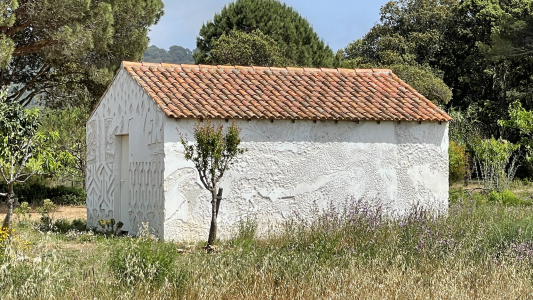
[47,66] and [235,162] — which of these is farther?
[47,66]

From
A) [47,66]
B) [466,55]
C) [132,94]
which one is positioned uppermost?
[466,55]

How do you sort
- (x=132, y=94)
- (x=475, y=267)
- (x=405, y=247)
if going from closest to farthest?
(x=475, y=267) < (x=405, y=247) < (x=132, y=94)

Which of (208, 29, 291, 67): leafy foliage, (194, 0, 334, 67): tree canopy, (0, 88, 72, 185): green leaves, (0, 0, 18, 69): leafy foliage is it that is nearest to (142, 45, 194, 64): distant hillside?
(194, 0, 334, 67): tree canopy

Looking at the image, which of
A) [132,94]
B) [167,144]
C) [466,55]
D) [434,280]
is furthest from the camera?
[466,55]

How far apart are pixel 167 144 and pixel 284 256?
4955 mm

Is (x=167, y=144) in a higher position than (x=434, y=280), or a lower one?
higher

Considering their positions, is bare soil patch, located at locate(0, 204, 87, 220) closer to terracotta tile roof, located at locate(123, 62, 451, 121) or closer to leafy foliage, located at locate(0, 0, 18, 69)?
leafy foliage, located at locate(0, 0, 18, 69)

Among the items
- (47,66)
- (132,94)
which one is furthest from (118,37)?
(132,94)

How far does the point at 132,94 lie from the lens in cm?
1383

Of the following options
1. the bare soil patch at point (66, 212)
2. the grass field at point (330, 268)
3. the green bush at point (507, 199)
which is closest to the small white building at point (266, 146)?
the grass field at point (330, 268)

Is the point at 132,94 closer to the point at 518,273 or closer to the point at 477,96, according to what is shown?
the point at 518,273

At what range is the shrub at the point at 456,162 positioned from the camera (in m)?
25.6

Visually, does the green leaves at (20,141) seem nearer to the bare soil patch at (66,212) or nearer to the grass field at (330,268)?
the bare soil patch at (66,212)

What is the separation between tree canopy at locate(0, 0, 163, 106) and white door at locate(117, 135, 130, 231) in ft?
19.2
